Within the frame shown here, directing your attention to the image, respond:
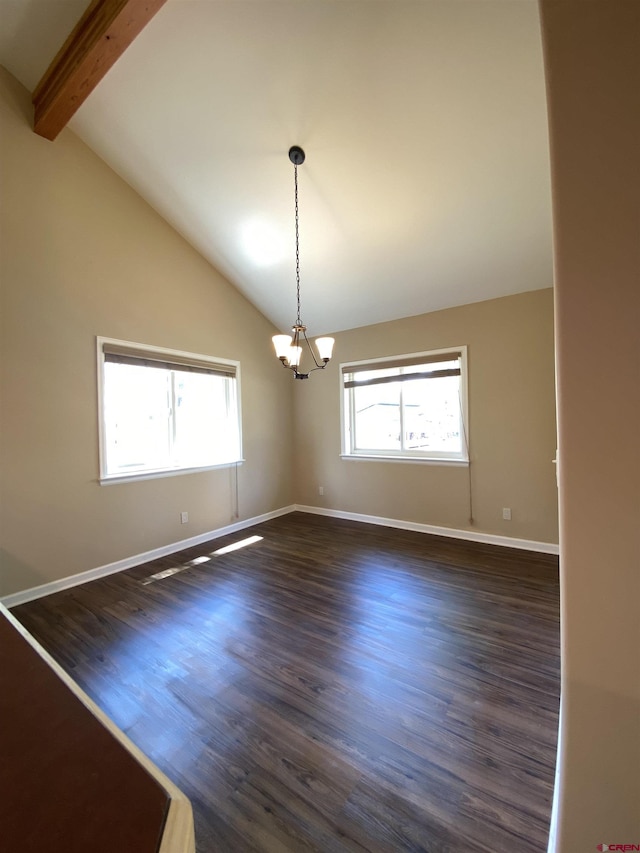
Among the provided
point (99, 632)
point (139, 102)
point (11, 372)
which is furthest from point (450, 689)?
point (139, 102)

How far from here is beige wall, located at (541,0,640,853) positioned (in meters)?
0.77

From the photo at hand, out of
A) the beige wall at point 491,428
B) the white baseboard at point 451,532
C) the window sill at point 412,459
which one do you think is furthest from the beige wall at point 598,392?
the window sill at point 412,459

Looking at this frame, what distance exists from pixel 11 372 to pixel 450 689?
Result: 3.52m

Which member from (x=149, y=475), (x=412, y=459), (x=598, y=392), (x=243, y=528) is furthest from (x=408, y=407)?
(x=598, y=392)

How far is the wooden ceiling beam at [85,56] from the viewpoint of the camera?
1940mm

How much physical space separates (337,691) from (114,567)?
7.84ft

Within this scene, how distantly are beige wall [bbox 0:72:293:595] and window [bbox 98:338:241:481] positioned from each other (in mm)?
127

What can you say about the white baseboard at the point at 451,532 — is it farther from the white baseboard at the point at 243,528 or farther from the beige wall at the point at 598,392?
the beige wall at the point at 598,392

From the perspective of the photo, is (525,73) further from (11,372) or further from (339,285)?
(11,372)

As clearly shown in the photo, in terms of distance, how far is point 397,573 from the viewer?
300 cm

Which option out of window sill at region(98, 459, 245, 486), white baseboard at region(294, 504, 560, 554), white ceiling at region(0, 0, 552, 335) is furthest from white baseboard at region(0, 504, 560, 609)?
white ceiling at region(0, 0, 552, 335)

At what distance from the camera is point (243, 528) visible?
4.31m

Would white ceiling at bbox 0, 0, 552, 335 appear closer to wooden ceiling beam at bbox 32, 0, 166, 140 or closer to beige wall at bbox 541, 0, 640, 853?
wooden ceiling beam at bbox 32, 0, 166, 140

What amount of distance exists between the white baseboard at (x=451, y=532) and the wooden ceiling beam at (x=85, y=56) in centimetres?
454
